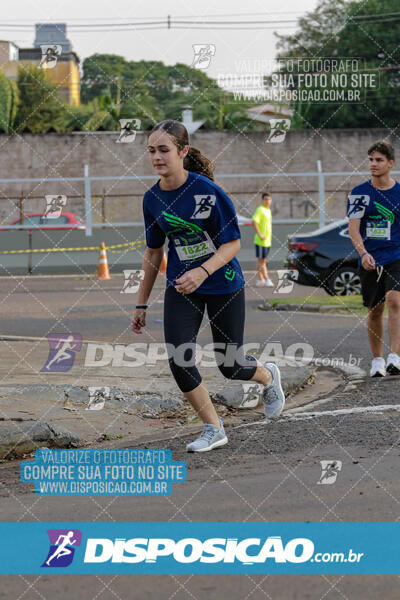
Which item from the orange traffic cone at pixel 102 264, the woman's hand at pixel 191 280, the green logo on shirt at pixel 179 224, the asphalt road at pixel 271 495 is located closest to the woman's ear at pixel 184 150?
the green logo on shirt at pixel 179 224

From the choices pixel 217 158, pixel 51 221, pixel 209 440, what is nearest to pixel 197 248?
pixel 209 440

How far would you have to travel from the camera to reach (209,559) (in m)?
4.03

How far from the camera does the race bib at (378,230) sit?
9.30m

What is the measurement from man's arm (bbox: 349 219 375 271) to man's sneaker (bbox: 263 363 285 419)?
257cm

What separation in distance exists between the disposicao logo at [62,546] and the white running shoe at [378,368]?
529 centimetres

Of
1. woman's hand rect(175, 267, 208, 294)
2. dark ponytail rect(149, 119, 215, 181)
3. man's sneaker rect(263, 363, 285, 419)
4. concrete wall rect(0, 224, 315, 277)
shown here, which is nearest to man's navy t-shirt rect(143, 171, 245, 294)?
dark ponytail rect(149, 119, 215, 181)

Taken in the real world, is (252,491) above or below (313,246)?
above

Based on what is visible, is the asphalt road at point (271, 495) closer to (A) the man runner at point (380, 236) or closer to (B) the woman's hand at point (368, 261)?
(A) the man runner at point (380, 236)

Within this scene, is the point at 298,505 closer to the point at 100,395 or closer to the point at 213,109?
the point at 100,395

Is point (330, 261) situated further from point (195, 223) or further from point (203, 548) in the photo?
point (203, 548)

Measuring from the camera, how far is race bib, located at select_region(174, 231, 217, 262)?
606 cm

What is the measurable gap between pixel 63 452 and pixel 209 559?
2.52 meters

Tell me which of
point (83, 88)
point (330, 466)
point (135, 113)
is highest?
point (330, 466)

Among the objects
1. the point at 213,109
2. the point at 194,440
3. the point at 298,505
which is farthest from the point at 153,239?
the point at 213,109
